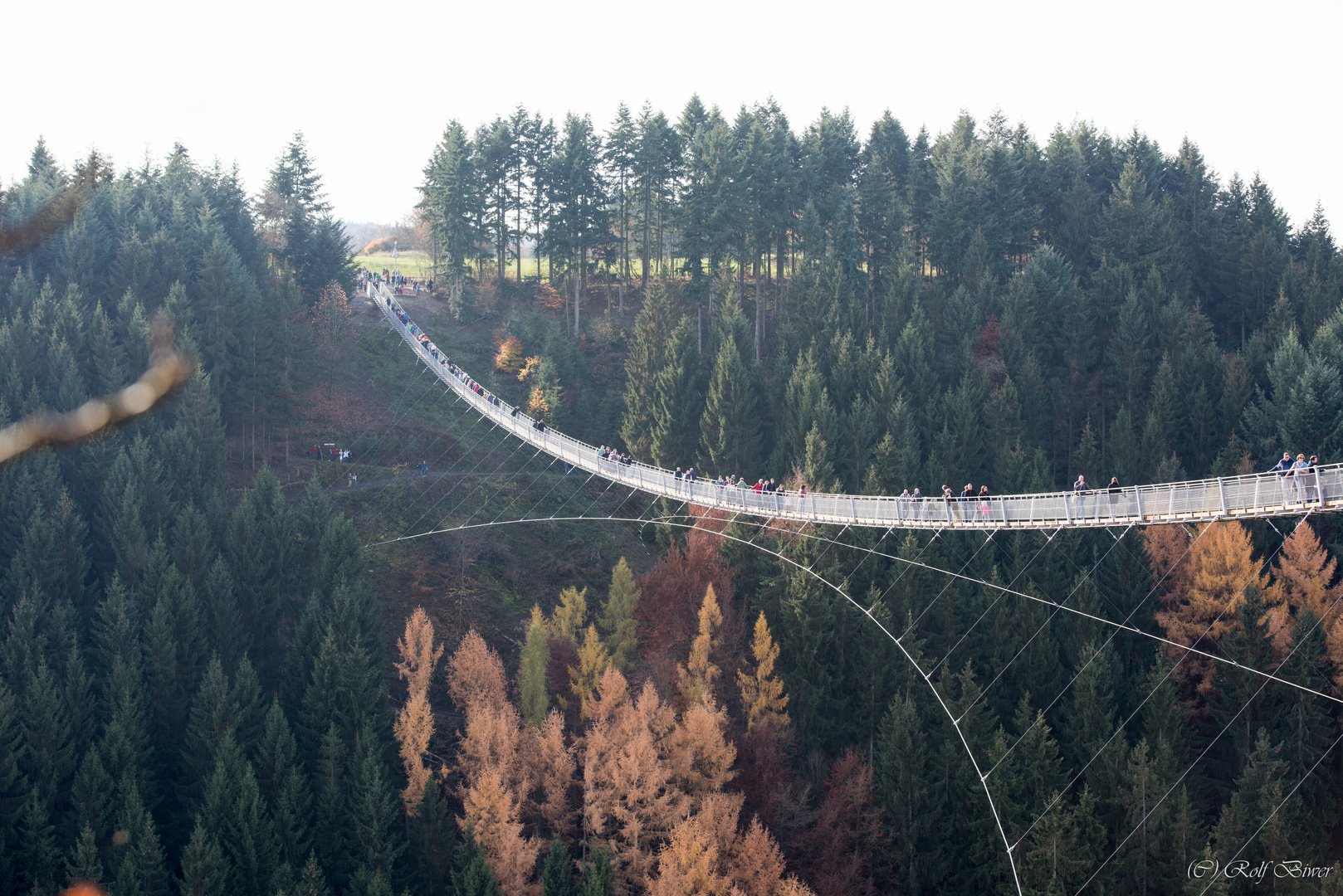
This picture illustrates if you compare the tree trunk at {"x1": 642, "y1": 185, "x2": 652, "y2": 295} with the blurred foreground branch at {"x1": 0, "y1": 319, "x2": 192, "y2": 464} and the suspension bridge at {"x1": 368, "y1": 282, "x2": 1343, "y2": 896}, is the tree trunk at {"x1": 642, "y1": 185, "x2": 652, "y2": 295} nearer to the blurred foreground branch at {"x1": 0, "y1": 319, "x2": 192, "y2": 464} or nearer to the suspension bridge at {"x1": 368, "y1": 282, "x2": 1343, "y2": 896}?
the suspension bridge at {"x1": 368, "y1": 282, "x2": 1343, "y2": 896}

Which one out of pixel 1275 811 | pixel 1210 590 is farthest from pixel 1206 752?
pixel 1210 590

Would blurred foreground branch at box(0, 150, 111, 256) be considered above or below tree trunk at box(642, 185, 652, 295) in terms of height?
below

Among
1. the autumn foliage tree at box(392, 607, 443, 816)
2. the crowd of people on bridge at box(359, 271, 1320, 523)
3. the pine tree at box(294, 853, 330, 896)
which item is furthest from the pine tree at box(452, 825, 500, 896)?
the crowd of people on bridge at box(359, 271, 1320, 523)

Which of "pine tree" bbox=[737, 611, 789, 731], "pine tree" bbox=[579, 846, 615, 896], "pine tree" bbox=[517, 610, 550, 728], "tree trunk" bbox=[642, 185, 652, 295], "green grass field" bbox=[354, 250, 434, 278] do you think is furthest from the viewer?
"green grass field" bbox=[354, 250, 434, 278]

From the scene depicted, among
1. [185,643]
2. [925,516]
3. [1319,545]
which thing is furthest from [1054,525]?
[185,643]

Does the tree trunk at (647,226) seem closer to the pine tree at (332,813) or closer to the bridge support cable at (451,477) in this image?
the bridge support cable at (451,477)

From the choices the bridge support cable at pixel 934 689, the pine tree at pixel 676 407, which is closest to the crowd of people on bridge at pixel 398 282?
the pine tree at pixel 676 407
